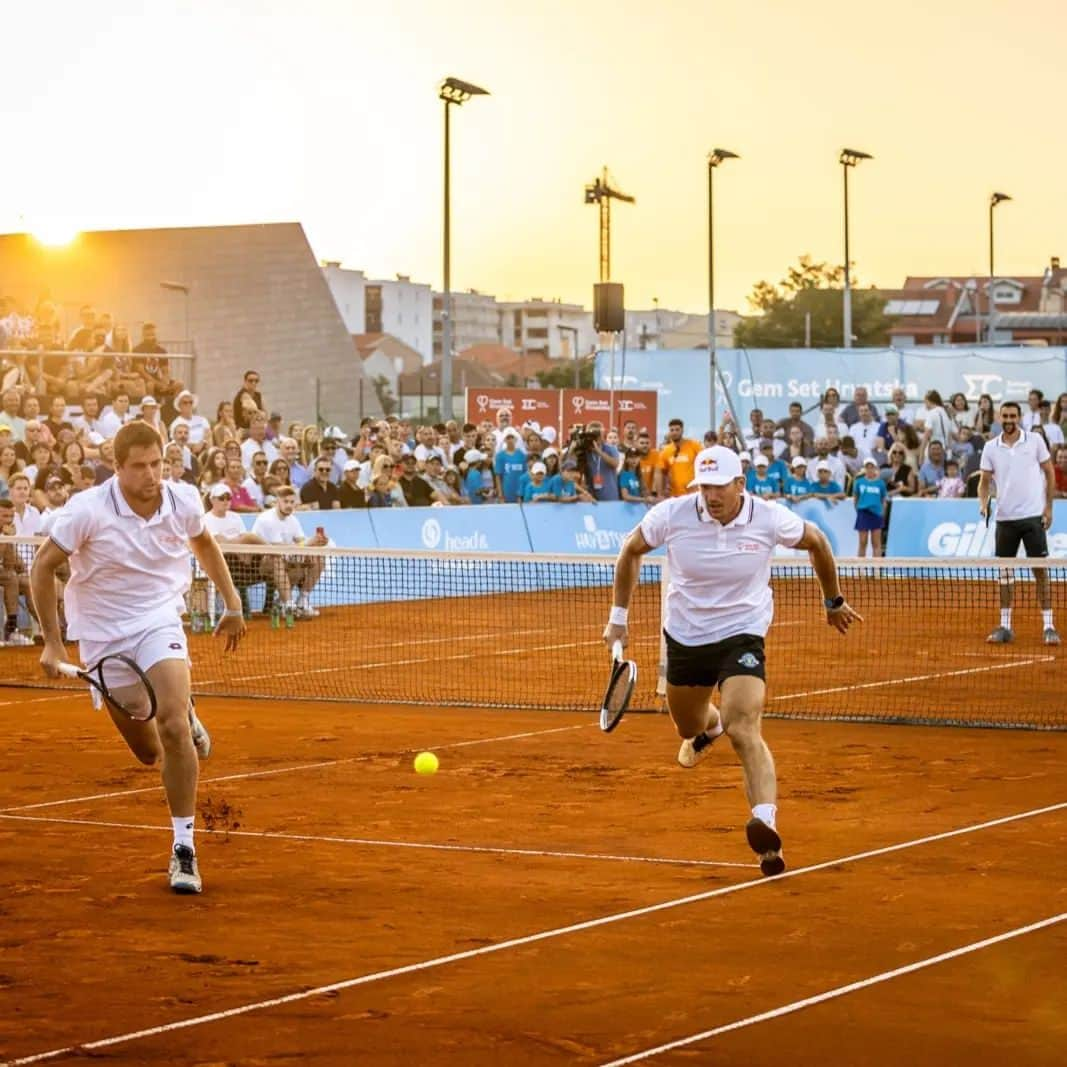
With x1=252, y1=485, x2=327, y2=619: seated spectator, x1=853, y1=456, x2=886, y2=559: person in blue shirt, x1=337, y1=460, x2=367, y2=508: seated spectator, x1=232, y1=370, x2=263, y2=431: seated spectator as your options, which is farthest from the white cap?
x1=853, y1=456, x2=886, y2=559: person in blue shirt

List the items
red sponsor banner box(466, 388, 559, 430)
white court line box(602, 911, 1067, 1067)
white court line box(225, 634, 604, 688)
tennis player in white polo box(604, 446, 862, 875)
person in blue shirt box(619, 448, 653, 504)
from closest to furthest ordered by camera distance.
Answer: white court line box(602, 911, 1067, 1067) < tennis player in white polo box(604, 446, 862, 875) < white court line box(225, 634, 604, 688) < person in blue shirt box(619, 448, 653, 504) < red sponsor banner box(466, 388, 559, 430)

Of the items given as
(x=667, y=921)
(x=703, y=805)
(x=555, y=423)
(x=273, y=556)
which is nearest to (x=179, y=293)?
(x=555, y=423)

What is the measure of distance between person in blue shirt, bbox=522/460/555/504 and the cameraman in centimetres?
88

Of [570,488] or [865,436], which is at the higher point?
[865,436]

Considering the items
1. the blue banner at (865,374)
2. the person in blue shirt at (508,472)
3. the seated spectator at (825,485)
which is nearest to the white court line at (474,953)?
the person in blue shirt at (508,472)

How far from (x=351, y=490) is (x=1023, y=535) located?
9.55 m

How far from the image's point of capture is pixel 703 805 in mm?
10742

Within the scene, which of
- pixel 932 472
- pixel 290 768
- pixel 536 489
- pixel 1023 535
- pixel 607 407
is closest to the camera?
pixel 290 768

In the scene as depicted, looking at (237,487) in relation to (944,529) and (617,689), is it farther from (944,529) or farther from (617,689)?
(617,689)

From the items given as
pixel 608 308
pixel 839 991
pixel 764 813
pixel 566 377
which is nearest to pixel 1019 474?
pixel 764 813

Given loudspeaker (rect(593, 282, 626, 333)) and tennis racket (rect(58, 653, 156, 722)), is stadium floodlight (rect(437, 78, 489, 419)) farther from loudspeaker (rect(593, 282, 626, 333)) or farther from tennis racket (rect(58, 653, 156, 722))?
tennis racket (rect(58, 653, 156, 722))

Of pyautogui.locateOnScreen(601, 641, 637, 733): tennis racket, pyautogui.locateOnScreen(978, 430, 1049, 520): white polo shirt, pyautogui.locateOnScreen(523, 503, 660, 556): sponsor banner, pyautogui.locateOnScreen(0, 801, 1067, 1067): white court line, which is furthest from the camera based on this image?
pyautogui.locateOnScreen(523, 503, 660, 556): sponsor banner

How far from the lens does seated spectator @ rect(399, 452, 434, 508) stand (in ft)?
86.6

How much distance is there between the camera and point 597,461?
28.9 m
